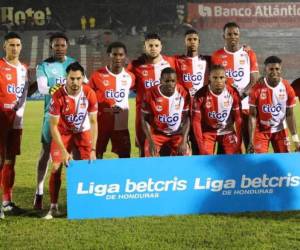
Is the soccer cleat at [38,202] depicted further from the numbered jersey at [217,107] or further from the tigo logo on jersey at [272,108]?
the tigo logo on jersey at [272,108]

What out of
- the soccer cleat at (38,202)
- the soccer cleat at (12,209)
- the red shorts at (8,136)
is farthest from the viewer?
the soccer cleat at (38,202)

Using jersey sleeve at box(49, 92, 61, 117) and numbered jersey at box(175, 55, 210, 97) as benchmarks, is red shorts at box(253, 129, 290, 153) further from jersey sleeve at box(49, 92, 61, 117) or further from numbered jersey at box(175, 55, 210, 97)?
jersey sleeve at box(49, 92, 61, 117)

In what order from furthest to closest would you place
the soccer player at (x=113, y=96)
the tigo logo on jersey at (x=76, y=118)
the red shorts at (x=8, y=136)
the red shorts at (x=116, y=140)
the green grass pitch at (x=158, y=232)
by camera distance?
the red shorts at (x=116, y=140)
the soccer player at (x=113, y=96)
the red shorts at (x=8, y=136)
the tigo logo on jersey at (x=76, y=118)
the green grass pitch at (x=158, y=232)

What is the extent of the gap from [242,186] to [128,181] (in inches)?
41.2

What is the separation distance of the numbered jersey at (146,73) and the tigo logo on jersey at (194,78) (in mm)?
192

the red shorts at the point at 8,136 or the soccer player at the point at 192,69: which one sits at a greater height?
the soccer player at the point at 192,69

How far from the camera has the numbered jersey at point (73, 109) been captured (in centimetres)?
476

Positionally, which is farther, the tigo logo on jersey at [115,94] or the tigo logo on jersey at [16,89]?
the tigo logo on jersey at [115,94]

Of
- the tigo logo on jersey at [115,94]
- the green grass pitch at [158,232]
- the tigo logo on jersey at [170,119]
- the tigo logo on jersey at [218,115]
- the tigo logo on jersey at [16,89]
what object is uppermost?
the tigo logo on jersey at [16,89]

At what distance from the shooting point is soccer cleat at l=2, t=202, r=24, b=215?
16.4 ft

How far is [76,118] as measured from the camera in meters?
4.84

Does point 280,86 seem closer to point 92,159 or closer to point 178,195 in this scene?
point 178,195

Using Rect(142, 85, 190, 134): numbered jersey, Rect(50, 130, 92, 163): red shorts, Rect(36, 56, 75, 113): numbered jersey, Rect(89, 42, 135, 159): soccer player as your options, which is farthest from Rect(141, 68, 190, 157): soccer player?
Rect(36, 56, 75, 113): numbered jersey

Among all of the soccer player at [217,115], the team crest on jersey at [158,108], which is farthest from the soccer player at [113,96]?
the soccer player at [217,115]
